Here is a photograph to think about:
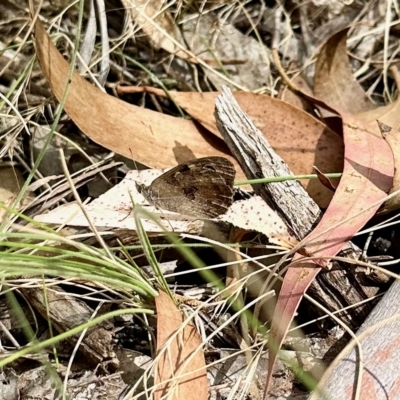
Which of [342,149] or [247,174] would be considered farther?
[342,149]

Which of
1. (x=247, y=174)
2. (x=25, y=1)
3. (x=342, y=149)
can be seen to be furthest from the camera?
(x=25, y=1)

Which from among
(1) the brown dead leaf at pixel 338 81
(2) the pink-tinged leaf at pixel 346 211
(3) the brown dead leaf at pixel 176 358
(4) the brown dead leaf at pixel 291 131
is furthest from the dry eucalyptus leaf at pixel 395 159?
(3) the brown dead leaf at pixel 176 358

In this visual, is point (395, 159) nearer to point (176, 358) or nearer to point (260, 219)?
point (260, 219)

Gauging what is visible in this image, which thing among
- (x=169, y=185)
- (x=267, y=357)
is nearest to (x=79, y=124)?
(x=169, y=185)

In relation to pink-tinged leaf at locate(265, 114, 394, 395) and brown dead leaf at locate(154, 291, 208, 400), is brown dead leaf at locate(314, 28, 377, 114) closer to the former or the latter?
pink-tinged leaf at locate(265, 114, 394, 395)

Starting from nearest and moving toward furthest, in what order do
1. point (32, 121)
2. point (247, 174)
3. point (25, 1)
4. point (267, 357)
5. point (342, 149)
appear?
point (267, 357) → point (247, 174) → point (342, 149) → point (32, 121) → point (25, 1)

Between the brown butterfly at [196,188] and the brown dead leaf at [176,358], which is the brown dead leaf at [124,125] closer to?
the brown butterfly at [196,188]

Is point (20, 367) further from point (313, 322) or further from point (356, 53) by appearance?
point (356, 53)
